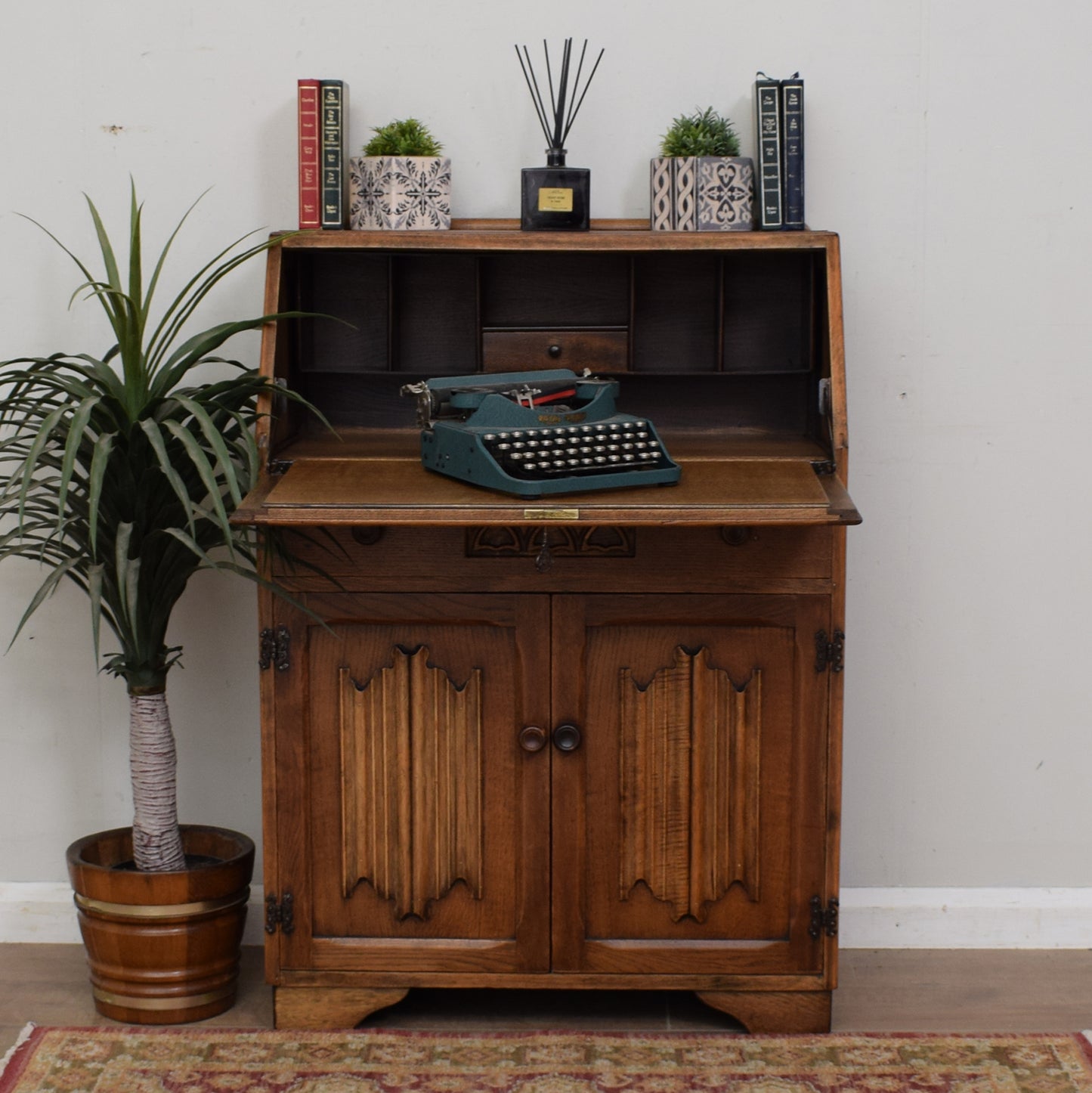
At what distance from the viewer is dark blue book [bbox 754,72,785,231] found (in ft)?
8.98

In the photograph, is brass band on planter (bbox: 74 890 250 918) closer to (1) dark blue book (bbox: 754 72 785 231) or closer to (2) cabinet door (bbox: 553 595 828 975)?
(2) cabinet door (bbox: 553 595 828 975)

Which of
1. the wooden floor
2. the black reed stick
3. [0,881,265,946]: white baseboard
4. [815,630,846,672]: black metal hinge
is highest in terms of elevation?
the black reed stick

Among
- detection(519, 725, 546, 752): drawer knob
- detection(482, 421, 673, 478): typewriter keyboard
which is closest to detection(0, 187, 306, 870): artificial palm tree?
detection(482, 421, 673, 478): typewriter keyboard

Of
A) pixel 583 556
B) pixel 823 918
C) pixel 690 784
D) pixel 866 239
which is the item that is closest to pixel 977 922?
pixel 823 918

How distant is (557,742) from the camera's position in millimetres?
2631

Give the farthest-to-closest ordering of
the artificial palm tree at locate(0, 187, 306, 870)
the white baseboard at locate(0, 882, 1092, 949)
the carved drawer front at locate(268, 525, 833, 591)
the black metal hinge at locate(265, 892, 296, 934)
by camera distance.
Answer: the white baseboard at locate(0, 882, 1092, 949)
the black metal hinge at locate(265, 892, 296, 934)
the carved drawer front at locate(268, 525, 833, 591)
the artificial palm tree at locate(0, 187, 306, 870)

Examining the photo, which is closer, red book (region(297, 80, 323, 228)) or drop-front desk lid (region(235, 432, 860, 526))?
drop-front desk lid (region(235, 432, 860, 526))

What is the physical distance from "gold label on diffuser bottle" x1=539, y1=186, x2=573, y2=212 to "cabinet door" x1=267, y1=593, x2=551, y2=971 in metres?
0.79

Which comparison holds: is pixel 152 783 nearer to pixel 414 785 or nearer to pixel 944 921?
pixel 414 785

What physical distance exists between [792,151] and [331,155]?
92cm

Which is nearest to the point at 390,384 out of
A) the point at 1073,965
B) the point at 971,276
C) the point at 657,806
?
the point at 657,806

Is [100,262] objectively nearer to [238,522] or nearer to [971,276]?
[238,522]

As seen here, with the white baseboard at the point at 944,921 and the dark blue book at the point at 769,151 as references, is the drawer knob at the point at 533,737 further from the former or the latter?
the dark blue book at the point at 769,151

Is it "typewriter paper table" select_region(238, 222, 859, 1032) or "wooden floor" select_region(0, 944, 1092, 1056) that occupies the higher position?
"typewriter paper table" select_region(238, 222, 859, 1032)
